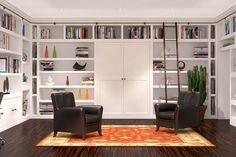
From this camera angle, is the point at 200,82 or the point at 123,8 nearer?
the point at 123,8

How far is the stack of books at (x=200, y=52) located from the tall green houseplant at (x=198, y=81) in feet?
1.45

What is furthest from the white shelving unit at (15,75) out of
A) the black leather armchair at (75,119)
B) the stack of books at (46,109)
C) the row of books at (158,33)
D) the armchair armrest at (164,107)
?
the row of books at (158,33)

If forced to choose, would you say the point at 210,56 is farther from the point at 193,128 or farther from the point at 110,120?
the point at 110,120

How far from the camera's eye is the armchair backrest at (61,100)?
228 inches

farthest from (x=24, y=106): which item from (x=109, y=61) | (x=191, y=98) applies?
(x=191, y=98)

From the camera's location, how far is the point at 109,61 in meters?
8.22

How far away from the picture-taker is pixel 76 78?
8547 mm

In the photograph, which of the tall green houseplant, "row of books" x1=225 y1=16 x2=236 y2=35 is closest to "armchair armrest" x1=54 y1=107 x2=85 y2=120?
the tall green houseplant

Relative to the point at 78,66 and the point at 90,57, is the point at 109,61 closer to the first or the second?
the point at 90,57

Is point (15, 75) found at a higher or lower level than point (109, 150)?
higher

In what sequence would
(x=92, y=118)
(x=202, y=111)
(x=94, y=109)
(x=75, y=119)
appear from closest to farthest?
(x=75, y=119) → (x=92, y=118) → (x=94, y=109) → (x=202, y=111)

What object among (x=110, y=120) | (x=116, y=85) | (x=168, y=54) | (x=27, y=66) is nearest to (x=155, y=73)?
(x=168, y=54)

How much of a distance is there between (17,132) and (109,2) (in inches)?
135

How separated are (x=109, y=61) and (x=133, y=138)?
310cm
